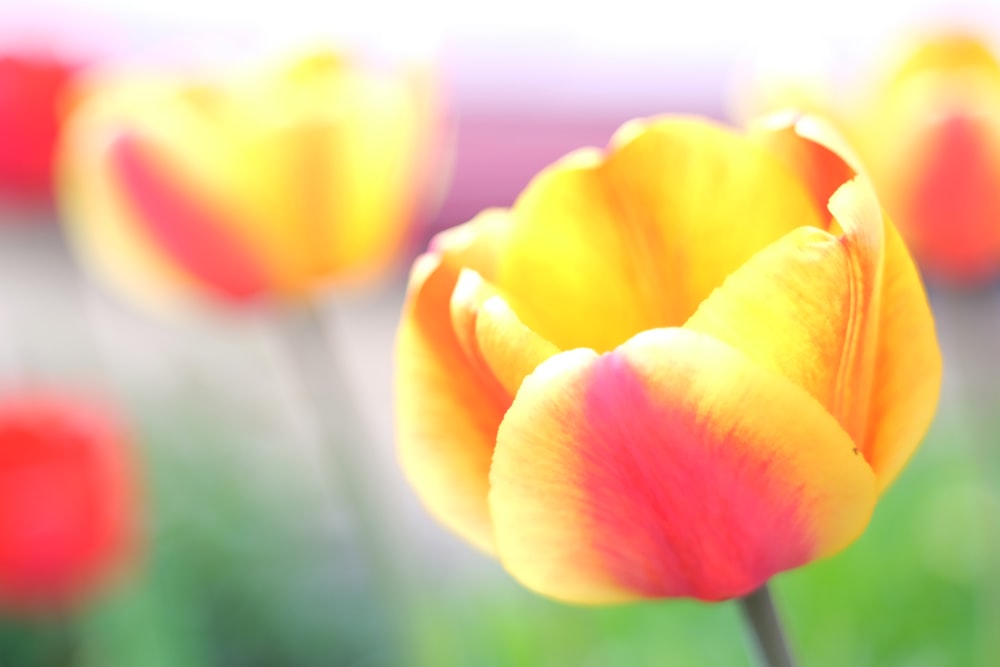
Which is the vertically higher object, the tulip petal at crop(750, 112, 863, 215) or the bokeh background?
the tulip petal at crop(750, 112, 863, 215)

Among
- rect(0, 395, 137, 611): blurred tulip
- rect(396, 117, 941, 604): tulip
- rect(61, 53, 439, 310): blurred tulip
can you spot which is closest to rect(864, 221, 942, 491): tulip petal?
rect(396, 117, 941, 604): tulip

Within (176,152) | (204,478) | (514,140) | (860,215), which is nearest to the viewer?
(860,215)

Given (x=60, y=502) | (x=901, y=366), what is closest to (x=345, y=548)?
(x=60, y=502)

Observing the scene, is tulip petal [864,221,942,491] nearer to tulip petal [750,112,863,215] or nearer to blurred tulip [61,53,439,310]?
tulip petal [750,112,863,215]

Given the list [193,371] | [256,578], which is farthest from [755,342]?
[193,371]

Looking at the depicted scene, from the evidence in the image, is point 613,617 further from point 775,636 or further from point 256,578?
→ point 775,636

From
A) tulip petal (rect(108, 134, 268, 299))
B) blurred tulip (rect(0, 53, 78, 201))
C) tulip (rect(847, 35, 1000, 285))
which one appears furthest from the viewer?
blurred tulip (rect(0, 53, 78, 201))

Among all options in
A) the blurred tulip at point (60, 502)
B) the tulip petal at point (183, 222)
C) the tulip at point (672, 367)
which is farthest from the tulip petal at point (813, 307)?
the blurred tulip at point (60, 502)
